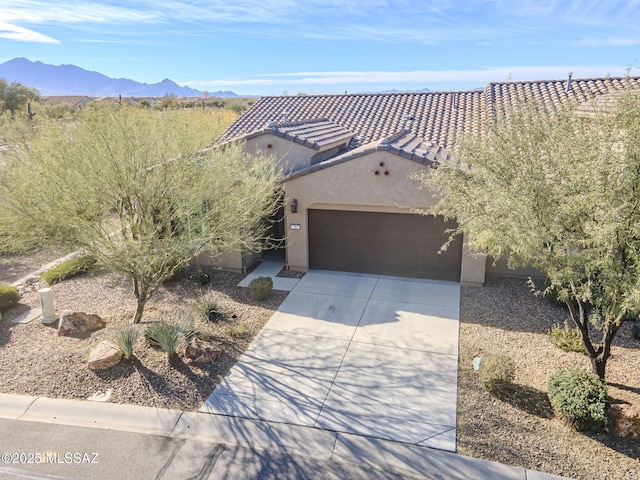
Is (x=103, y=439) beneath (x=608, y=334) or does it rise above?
beneath

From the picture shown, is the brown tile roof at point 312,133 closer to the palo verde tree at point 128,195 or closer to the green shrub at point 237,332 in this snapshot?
the palo verde tree at point 128,195

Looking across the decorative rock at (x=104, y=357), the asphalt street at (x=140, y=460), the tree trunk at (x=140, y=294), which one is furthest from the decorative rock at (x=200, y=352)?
the asphalt street at (x=140, y=460)

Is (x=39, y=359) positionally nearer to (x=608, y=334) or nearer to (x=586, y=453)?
(x=586, y=453)

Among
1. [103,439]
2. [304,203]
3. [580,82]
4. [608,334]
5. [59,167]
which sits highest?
[580,82]

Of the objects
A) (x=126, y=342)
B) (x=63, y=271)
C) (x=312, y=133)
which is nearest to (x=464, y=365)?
(x=126, y=342)

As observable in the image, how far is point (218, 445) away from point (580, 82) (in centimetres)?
2318

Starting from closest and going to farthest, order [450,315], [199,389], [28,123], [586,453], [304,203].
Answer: [586,453] < [199,389] < [450,315] < [304,203] < [28,123]

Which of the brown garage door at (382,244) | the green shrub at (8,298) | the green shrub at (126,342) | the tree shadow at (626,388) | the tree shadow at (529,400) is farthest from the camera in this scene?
the brown garage door at (382,244)

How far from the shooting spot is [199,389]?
948 centimetres

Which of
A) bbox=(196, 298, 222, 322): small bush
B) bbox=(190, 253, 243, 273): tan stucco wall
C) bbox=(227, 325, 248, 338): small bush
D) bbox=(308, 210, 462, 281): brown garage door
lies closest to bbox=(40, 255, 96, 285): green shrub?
bbox=(190, 253, 243, 273): tan stucco wall

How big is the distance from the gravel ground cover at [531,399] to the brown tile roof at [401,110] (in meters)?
8.08

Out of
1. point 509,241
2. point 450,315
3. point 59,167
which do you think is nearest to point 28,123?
point 59,167

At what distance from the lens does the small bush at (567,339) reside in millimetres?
10672

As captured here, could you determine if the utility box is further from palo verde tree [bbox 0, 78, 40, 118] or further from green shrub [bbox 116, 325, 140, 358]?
palo verde tree [bbox 0, 78, 40, 118]
